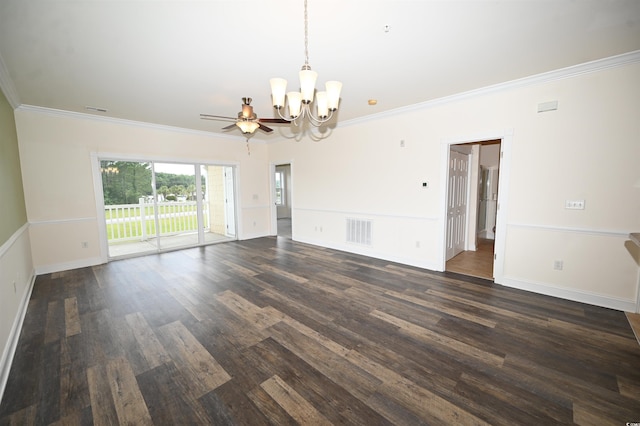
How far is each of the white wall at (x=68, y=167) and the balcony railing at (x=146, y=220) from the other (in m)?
0.54

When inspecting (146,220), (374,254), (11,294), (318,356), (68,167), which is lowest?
(318,356)

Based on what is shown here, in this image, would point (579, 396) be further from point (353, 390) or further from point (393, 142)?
point (393, 142)

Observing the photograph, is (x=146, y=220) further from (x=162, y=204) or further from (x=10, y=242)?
(x=10, y=242)

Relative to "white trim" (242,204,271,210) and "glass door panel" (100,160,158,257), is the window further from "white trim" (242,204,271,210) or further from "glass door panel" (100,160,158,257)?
"glass door panel" (100,160,158,257)

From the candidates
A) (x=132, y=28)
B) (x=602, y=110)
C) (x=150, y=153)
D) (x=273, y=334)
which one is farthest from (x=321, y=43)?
(x=150, y=153)

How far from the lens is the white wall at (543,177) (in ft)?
9.32

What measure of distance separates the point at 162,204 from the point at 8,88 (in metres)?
2.87

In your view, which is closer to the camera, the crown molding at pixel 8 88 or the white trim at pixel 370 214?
the crown molding at pixel 8 88

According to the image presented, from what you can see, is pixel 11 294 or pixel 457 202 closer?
pixel 11 294

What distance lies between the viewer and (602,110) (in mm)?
2867

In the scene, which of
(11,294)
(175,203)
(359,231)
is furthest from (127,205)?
(359,231)

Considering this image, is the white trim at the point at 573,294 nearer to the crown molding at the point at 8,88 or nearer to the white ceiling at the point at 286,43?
the white ceiling at the point at 286,43

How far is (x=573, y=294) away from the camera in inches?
125

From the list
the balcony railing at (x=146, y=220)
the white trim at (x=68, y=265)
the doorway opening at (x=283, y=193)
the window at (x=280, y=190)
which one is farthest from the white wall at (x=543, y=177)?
the window at (x=280, y=190)
